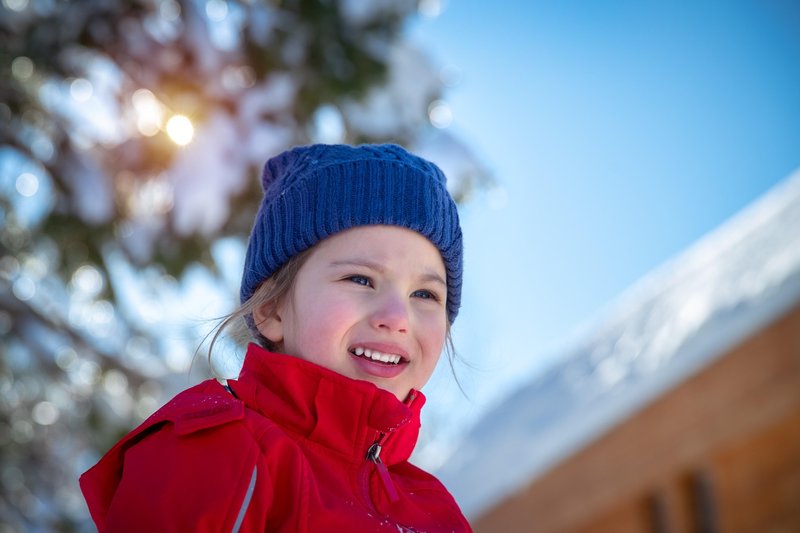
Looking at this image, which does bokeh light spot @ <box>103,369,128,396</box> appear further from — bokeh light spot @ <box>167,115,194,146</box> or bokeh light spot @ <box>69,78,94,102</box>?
bokeh light spot @ <box>167,115,194,146</box>

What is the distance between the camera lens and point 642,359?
4.32 meters

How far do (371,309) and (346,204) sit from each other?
21 centimetres

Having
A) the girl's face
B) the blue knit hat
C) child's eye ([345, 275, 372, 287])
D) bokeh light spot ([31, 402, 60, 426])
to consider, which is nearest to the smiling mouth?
the girl's face

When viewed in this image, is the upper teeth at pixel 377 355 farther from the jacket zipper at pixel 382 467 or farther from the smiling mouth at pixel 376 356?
the jacket zipper at pixel 382 467

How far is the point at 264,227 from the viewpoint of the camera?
1660 millimetres

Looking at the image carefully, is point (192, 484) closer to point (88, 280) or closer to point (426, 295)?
point (426, 295)

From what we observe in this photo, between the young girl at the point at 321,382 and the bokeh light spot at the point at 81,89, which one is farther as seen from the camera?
the bokeh light spot at the point at 81,89

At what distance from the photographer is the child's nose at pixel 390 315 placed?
144cm

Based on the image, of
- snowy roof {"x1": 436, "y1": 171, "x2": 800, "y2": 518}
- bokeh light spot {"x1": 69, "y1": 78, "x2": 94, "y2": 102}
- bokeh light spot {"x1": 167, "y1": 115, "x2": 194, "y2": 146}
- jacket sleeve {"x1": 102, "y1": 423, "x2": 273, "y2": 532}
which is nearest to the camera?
jacket sleeve {"x1": 102, "y1": 423, "x2": 273, "y2": 532}

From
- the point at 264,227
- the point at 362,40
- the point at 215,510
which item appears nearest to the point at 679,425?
the point at 362,40

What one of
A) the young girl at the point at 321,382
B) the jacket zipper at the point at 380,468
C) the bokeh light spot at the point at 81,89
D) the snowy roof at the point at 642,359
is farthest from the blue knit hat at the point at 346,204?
the snowy roof at the point at 642,359

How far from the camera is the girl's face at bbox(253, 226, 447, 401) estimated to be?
144 cm

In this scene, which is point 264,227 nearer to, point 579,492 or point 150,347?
point 579,492

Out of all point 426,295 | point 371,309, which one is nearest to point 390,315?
point 371,309
